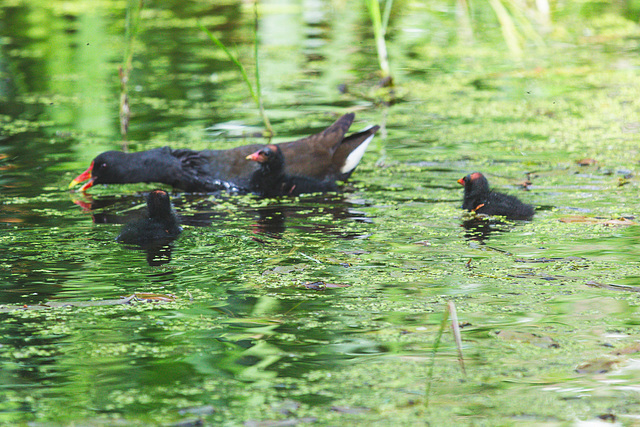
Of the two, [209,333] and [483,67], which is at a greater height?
[483,67]

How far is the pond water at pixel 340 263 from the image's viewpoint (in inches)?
128

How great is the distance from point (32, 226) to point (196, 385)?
3065mm

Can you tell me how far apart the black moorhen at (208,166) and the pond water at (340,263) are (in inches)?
7.1

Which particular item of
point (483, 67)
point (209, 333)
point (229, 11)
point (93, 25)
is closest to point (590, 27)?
point (483, 67)

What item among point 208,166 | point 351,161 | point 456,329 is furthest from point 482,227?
point 208,166

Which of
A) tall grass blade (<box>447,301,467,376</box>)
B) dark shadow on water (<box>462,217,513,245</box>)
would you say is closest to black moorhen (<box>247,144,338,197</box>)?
dark shadow on water (<box>462,217,513,245</box>)

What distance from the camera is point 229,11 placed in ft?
54.8

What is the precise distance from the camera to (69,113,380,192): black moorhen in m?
7.38

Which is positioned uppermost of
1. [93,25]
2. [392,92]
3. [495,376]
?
[93,25]

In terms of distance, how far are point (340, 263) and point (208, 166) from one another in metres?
2.92

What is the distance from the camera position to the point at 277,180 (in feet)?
23.3

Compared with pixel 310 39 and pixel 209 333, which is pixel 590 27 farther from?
pixel 209 333

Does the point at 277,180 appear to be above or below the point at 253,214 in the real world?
above

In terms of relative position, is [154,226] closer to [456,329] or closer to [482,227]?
[482,227]
